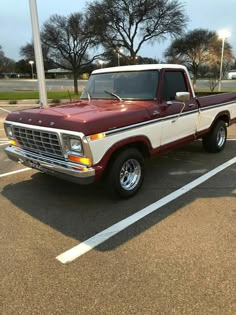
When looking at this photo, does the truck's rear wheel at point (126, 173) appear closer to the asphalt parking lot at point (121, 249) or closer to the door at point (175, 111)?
the asphalt parking lot at point (121, 249)

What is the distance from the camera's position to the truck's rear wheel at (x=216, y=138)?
7.09 meters

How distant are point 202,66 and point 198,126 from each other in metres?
34.3

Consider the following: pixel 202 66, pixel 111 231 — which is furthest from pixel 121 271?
pixel 202 66

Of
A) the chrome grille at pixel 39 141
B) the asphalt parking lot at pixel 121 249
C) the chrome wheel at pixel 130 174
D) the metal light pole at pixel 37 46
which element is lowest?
the asphalt parking lot at pixel 121 249

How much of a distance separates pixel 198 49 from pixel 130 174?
35934mm

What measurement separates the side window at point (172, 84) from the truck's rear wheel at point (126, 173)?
47.6 inches

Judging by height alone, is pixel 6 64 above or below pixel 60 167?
above

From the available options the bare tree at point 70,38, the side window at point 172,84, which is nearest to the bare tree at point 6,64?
the bare tree at point 70,38

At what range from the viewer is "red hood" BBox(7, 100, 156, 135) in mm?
4114

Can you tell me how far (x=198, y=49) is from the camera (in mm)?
37531

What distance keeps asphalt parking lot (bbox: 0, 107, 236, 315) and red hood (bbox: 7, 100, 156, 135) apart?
3.75 ft

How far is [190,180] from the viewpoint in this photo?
5594 mm

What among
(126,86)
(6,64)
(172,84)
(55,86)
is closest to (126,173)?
(126,86)

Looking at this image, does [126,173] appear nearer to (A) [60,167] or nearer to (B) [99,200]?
(B) [99,200]
